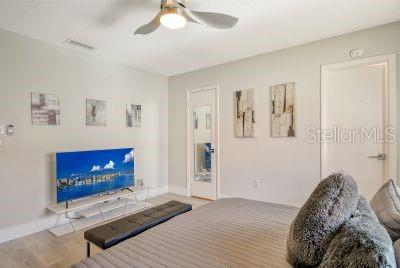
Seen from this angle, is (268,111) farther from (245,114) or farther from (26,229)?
(26,229)

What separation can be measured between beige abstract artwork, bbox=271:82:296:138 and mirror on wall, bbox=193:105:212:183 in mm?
1234

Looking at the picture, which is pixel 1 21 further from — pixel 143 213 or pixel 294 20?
pixel 294 20

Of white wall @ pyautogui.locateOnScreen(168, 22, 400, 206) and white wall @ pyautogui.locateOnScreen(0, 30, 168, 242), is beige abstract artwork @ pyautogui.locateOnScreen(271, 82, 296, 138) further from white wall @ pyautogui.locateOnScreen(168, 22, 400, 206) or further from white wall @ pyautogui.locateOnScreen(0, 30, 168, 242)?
white wall @ pyautogui.locateOnScreen(0, 30, 168, 242)

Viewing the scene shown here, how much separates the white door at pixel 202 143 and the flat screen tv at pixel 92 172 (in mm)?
1223

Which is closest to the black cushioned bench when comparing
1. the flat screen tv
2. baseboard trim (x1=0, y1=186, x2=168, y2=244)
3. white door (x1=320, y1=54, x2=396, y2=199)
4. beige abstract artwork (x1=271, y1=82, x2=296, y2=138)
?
the flat screen tv

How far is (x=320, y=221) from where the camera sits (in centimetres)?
99

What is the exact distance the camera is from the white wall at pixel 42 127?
2652mm

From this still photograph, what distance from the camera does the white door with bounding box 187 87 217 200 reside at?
13.5ft

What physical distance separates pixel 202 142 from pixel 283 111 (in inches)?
64.3

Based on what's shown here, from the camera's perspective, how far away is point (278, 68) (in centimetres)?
338

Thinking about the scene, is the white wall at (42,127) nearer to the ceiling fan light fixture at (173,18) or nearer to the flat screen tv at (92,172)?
the flat screen tv at (92,172)

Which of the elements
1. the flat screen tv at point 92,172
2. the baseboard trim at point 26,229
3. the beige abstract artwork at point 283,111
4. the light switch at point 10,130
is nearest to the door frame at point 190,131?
the beige abstract artwork at point 283,111

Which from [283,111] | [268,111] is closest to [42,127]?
[268,111]

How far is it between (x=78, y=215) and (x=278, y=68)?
146 inches
